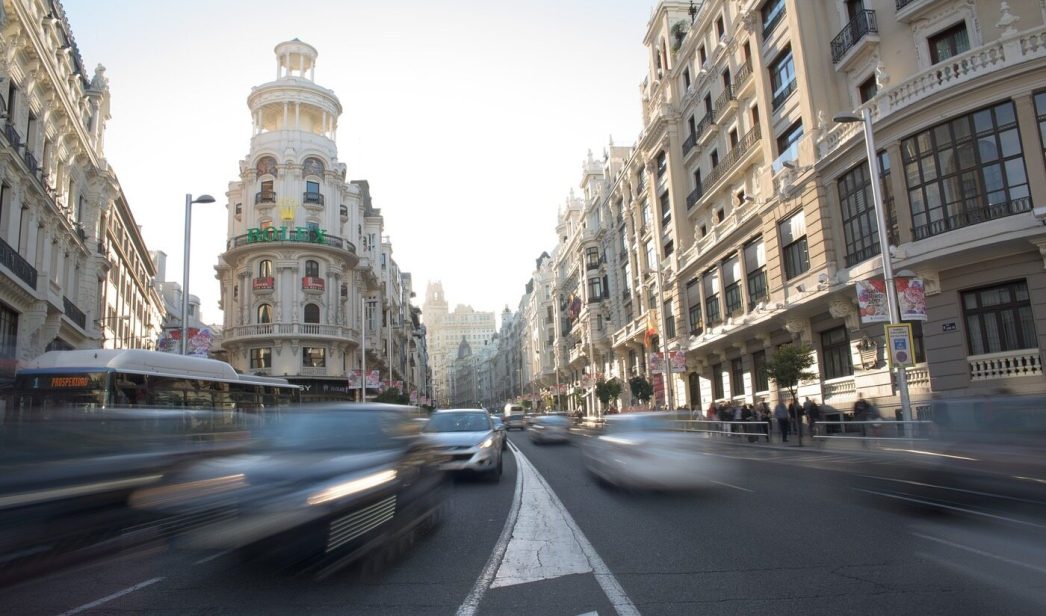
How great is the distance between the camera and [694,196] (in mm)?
37688

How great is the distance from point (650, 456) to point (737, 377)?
2609 centimetres

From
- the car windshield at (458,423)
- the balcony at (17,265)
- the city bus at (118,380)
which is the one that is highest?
the balcony at (17,265)

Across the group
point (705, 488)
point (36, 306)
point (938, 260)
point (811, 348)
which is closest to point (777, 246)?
point (811, 348)

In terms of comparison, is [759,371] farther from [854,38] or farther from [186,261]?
[186,261]

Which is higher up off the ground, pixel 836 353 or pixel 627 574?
pixel 836 353

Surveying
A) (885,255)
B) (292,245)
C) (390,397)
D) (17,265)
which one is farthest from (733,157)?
(390,397)

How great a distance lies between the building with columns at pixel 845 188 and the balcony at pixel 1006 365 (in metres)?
0.04

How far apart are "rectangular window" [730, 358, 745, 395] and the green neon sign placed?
32.2 meters

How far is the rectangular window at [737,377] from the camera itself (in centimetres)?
3438

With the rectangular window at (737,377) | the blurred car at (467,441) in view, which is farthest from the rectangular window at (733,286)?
the blurred car at (467,441)

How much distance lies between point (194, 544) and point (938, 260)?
20.2 metres

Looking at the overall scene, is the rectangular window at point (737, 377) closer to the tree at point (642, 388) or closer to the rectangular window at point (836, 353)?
the rectangular window at point (836, 353)

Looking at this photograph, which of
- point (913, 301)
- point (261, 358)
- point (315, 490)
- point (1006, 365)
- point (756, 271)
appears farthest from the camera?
point (261, 358)

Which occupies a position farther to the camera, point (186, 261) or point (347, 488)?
point (186, 261)
